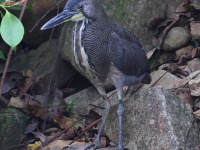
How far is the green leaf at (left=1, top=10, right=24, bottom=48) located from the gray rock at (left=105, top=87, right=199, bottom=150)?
1.52 metres

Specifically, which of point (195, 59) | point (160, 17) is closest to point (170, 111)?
point (195, 59)

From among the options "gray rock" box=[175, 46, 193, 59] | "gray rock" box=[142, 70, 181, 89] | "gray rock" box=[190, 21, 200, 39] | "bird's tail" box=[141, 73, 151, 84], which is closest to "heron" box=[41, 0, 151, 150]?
"bird's tail" box=[141, 73, 151, 84]

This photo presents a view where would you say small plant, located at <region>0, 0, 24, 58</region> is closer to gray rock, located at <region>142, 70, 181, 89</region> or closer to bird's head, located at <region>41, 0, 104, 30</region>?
bird's head, located at <region>41, 0, 104, 30</region>

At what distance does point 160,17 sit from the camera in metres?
5.23

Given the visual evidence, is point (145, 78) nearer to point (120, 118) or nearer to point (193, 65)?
point (120, 118)

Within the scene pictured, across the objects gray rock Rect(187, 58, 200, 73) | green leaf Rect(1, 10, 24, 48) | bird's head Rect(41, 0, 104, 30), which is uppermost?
green leaf Rect(1, 10, 24, 48)

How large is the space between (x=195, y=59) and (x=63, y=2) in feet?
4.44

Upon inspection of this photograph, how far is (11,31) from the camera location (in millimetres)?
2496

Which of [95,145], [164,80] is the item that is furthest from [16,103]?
[164,80]

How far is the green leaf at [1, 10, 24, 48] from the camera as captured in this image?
248 cm

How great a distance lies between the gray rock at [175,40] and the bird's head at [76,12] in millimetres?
1491

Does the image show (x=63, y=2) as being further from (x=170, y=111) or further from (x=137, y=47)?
(x=170, y=111)

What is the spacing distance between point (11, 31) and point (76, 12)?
1180 mm

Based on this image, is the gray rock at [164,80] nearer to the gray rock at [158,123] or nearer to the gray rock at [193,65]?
the gray rock at [193,65]
